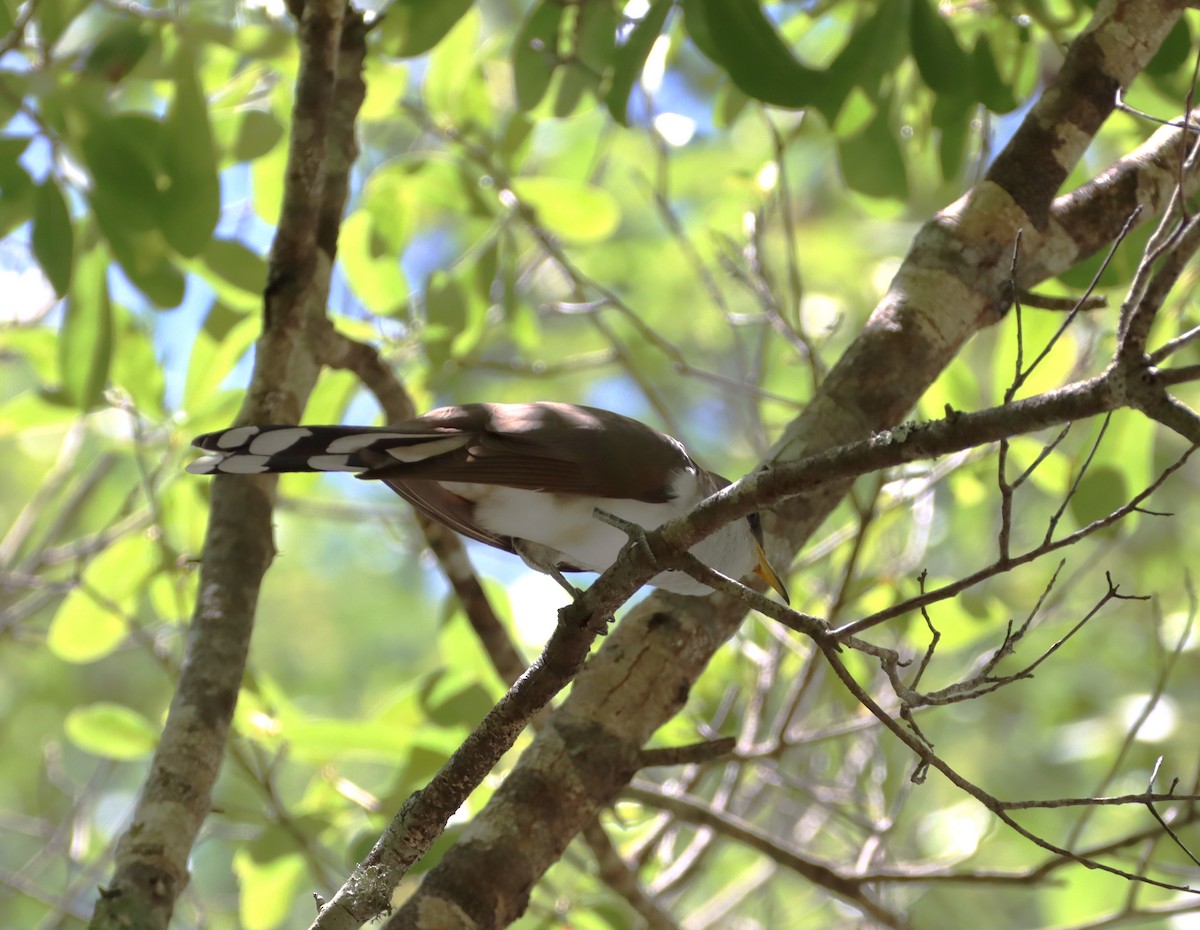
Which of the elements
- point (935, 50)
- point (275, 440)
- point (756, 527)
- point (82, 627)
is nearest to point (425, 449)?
point (275, 440)

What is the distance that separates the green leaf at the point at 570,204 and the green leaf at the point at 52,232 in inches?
50.3

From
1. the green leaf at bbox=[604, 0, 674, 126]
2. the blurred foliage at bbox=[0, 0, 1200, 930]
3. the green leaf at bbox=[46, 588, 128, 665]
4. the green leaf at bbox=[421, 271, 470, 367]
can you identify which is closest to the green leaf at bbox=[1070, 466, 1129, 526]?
the blurred foliage at bbox=[0, 0, 1200, 930]

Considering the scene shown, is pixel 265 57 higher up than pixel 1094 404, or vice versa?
pixel 265 57

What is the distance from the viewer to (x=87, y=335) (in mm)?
2727

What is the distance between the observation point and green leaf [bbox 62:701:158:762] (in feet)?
9.56

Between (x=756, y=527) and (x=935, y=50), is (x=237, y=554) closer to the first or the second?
(x=756, y=527)

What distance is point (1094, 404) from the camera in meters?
1.27

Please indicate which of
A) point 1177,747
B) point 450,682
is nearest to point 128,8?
point 450,682

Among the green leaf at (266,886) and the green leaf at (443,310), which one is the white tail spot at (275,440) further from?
the green leaf at (266,886)

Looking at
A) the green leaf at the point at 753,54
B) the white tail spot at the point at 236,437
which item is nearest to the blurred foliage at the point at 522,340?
the green leaf at the point at 753,54

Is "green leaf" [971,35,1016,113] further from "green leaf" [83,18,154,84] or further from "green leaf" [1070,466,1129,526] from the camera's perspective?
"green leaf" [83,18,154,84]

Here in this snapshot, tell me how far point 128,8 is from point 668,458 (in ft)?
5.55

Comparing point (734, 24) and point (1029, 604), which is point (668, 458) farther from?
point (1029, 604)

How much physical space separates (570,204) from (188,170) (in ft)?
3.86
